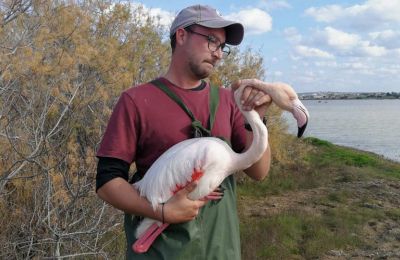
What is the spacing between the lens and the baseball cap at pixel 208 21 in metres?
2.63

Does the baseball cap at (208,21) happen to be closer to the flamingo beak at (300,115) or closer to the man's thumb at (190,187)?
the flamingo beak at (300,115)

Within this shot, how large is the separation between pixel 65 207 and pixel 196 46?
320 centimetres

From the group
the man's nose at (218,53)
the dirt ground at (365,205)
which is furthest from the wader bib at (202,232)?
the dirt ground at (365,205)

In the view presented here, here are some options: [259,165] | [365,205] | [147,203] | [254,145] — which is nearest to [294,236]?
[365,205]

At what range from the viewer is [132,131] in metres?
2.51

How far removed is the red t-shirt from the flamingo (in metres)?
0.11

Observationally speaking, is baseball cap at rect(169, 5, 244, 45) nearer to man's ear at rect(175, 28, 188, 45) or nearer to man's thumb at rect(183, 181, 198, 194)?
man's ear at rect(175, 28, 188, 45)

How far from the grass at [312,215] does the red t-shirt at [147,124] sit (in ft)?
19.2

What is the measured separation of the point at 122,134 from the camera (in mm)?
2480

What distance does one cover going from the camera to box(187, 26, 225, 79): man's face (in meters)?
2.64

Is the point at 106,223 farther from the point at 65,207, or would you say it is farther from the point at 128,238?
the point at 128,238

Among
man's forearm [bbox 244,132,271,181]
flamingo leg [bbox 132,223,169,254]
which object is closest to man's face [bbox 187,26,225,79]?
man's forearm [bbox 244,132,271,181]

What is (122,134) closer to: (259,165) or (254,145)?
(254,145)

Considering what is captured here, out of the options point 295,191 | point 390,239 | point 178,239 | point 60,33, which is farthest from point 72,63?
point 295,191
